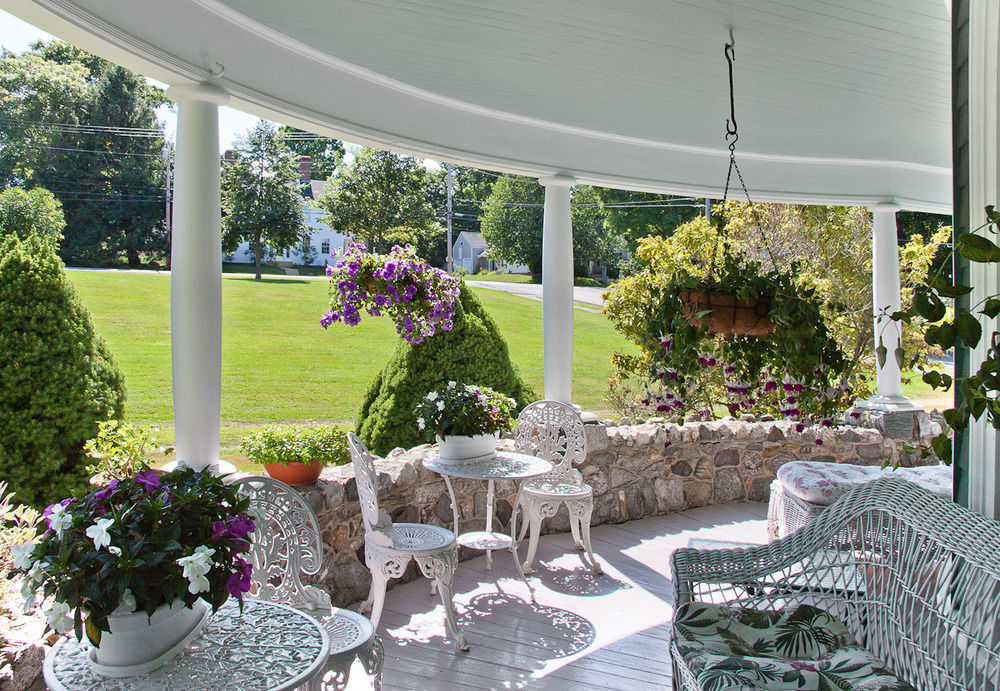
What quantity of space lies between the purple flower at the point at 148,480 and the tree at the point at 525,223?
14.1m

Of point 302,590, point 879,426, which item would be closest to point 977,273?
point 302,590

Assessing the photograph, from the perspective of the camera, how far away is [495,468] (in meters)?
3.75

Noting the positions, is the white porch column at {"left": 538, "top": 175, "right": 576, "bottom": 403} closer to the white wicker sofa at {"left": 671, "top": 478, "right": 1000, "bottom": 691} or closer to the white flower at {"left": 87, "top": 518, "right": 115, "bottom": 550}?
the white wicker sofa at {"left": 671, "top": 478, "right": 1000, "bottom": 691}

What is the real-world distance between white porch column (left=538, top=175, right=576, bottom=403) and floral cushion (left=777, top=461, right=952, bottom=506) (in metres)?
1.39

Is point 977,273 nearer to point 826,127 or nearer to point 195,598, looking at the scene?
point 195,598

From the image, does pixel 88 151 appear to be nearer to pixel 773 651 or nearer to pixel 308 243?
pixel 308 243

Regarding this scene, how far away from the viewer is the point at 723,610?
2.38 metres

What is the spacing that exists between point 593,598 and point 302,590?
69.0 inches

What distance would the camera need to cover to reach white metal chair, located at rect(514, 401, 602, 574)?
13.7 feet

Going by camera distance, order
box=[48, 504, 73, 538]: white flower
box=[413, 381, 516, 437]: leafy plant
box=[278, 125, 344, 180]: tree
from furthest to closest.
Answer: box=[278, 125, 344, 180]: tree < box=[413, 381, 516, 437]: leafy plant < box=[48, 504, 73, 538]: white flower

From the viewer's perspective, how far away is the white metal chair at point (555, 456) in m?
4.17

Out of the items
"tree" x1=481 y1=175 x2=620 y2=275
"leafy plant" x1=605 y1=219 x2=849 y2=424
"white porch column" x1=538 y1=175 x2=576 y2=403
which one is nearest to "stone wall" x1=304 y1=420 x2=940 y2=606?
"white porch column" x1=538 y1=175 x2=576 y2=403

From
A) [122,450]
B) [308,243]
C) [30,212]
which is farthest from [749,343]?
[308,243]

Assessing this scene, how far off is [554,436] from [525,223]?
12017 millimetres
